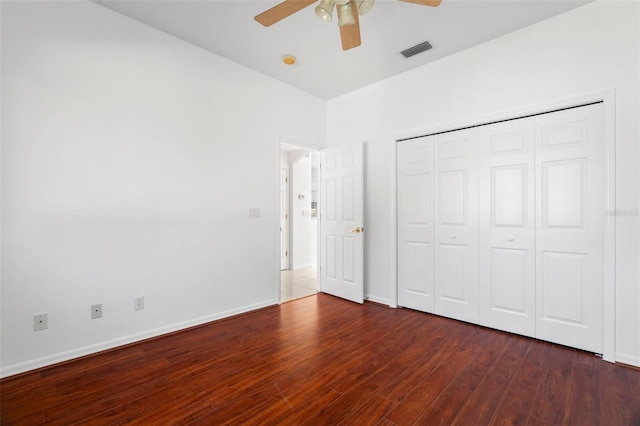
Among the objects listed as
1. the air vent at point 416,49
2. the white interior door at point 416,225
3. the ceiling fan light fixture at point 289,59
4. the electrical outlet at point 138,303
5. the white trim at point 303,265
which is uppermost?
the ceiling fan light fixture at point 289,59

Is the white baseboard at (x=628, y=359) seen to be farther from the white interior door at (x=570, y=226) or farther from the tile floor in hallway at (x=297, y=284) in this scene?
the tile floor in hallway at (x=297, y=284)

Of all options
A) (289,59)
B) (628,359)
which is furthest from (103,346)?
(628,359)

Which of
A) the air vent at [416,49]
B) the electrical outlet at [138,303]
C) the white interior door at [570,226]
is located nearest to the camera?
the white interior door at [570,226]

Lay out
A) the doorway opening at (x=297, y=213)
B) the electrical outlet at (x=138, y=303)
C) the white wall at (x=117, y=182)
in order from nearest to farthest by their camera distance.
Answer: the white wall at (x=117, y=182) < the electrical outlet at (x=138, y=303) < the doorway opening at (x=297, y=213)

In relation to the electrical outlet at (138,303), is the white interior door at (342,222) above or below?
above

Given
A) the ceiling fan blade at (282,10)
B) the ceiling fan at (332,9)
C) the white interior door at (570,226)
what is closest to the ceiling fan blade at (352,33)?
the ceiling fan at (332,9)

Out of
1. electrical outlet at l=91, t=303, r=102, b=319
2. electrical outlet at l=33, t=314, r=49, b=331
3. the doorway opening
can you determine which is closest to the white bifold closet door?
the doorway opening

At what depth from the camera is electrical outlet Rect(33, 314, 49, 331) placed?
83.7 inches

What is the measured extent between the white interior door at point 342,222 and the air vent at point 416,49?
1125mm

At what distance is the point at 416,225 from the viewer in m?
3.44

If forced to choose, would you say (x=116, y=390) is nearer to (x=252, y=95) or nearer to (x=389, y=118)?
(x=252, y=95)

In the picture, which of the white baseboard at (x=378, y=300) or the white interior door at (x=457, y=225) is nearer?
the white interior door at (x=457, y=225)

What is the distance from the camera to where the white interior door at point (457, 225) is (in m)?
3.00

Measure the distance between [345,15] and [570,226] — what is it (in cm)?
251
